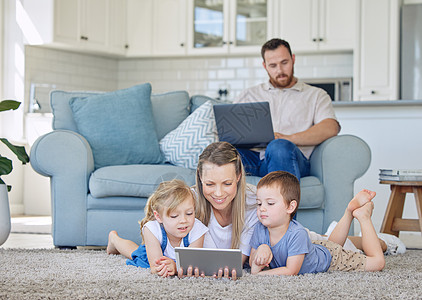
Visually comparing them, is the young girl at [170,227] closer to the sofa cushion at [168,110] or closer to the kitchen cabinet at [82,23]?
the sofa cushion at [168,110]

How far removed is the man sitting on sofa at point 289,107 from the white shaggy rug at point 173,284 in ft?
3.15

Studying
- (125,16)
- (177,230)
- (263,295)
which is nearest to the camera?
(263,295)

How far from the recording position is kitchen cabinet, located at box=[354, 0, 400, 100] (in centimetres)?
532

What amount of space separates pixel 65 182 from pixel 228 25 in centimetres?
345

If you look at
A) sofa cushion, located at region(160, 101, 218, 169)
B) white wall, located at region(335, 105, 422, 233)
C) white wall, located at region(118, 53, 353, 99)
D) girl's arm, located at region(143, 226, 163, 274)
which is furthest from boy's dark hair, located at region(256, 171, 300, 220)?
white wall, located at region(118, 53, 353, 99)

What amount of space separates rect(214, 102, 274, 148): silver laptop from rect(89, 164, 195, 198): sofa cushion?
0.29 metres

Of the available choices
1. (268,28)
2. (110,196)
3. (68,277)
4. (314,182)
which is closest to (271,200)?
(68,277)

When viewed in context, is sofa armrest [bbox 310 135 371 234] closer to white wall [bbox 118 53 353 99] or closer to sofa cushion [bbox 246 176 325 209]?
sofa cushion [bbox 246 176 325 209]

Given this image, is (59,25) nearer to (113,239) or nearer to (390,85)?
(390,85)

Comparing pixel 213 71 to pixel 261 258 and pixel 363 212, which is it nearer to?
pixel 363 212

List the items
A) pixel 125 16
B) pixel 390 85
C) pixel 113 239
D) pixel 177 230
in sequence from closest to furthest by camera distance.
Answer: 1. pixel 177 230
2. pixel 113 239
3. pixel 390 85
4. pixel 125 16

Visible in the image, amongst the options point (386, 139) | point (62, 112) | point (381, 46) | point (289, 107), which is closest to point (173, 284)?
point (289, 107)

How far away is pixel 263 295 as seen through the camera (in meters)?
1.59

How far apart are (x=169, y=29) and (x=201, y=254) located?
465 centimetres
